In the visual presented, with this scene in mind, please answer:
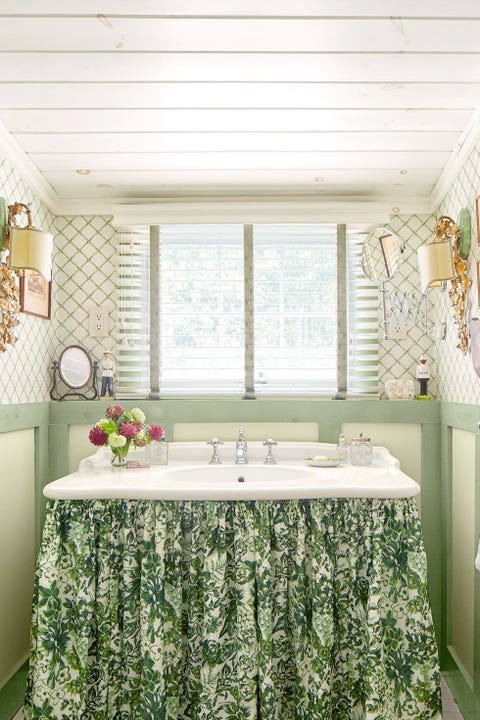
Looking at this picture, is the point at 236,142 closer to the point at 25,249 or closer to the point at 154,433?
the point at 25,249

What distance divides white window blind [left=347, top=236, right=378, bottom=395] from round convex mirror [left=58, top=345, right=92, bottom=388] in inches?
53.9

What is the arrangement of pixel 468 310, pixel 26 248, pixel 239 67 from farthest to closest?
1. pixel 468 310
2. pixel 26 248
3. pixel 239 67

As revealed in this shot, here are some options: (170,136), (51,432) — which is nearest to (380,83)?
(170,136)

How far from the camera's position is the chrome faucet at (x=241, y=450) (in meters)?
2.96

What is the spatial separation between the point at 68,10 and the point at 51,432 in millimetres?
2006

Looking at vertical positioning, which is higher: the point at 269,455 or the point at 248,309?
the point at 248,309

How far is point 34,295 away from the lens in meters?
2.97

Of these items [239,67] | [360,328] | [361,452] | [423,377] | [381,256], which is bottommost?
[361,452]

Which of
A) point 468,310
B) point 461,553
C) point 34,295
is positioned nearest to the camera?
point 468,310

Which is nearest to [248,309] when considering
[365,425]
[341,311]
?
[341,311]

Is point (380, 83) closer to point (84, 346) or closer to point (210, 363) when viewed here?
point (210, 363)

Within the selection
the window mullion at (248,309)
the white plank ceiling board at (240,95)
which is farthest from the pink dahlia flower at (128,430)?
the white plank ceiling board at (240,95)

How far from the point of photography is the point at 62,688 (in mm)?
2211

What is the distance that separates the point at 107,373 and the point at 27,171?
40.7 inches
